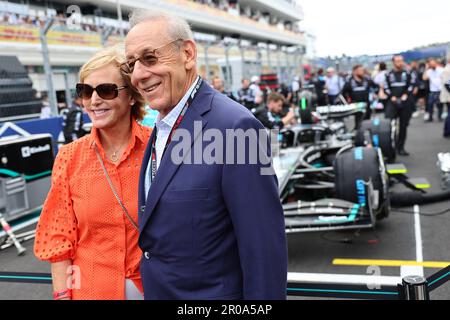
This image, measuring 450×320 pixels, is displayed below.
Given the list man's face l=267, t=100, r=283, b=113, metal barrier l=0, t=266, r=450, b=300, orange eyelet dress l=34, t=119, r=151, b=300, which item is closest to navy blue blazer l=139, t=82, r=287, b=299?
orange eyelet dress l=34, t=119, r=151, b=300

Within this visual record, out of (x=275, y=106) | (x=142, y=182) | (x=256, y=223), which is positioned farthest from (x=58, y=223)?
(x=275, y=106)

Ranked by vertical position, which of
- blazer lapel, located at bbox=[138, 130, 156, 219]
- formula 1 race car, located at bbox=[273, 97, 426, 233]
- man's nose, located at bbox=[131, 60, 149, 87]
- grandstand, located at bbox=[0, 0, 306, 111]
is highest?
grandstand, located at bbox=[0, 0, 306, 111]

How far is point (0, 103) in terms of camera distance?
6.93 metres

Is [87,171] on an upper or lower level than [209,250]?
upper

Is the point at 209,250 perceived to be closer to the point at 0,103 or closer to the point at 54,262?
the point at 54,262

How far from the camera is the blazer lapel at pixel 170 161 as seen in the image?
136cm

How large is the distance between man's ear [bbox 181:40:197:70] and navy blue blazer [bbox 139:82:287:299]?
11 cm

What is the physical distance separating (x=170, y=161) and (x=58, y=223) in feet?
2.15

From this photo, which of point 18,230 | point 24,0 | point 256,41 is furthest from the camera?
point 256,41

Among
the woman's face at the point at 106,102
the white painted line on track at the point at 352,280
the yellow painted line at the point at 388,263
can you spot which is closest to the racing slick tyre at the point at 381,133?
the yellow painted line at the point at 388,263

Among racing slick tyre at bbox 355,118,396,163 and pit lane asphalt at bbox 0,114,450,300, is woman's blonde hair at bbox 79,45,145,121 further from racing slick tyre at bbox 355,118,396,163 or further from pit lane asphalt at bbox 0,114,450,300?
racing slick tyre at bbox 355,118,396,163

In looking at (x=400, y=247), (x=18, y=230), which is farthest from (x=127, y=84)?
(x=18, y=230)

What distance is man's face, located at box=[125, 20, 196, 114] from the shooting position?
1411mm

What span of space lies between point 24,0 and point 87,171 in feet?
85.3
